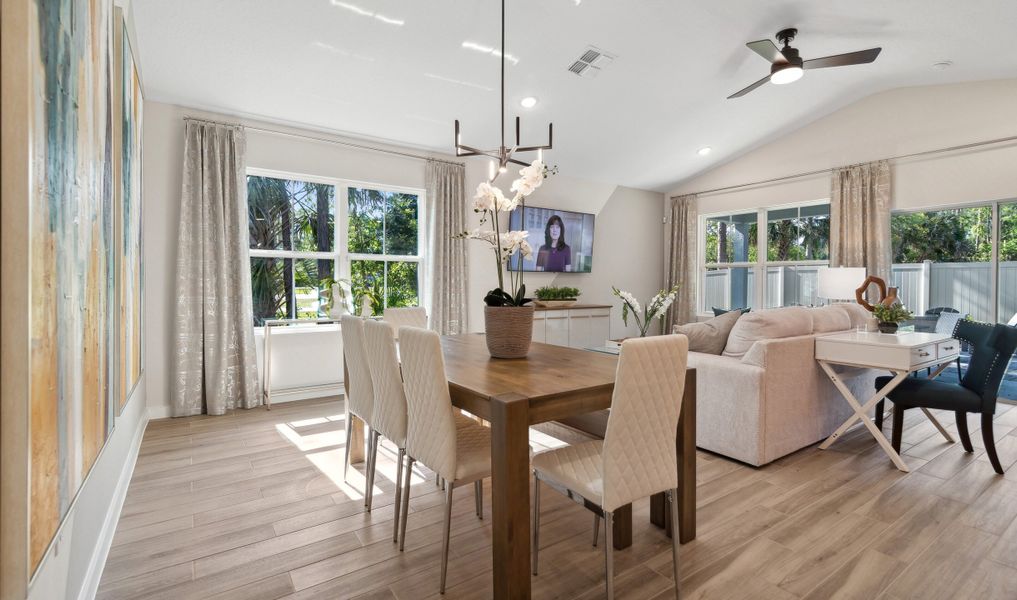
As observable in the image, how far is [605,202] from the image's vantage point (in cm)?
670

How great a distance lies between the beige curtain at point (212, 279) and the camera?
3.84m

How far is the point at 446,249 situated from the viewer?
16.6 ft

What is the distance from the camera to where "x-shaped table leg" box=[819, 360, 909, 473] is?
2801 mm

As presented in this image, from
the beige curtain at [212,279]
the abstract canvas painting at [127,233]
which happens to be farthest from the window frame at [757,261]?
the abstract canvas painting at [127,233]

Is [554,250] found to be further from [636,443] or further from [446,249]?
[636,443]

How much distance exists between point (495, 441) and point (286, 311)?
3585 mm

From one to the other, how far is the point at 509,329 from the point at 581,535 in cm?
95

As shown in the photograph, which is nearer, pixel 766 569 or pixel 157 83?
pixel 766 569

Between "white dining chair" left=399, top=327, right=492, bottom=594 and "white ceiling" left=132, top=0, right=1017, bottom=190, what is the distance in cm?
247

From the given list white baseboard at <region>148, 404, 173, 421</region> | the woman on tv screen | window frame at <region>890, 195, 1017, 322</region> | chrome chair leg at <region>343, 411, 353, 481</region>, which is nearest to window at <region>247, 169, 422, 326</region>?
white baseboard at <region>148, 404, 173, 421</region>

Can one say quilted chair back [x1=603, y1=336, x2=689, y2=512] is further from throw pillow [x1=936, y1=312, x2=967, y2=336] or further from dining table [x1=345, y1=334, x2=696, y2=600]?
throw pillow [x1=936, y1=312, x2=967, y2=336]

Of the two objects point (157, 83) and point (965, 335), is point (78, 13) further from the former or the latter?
point (965, 335)

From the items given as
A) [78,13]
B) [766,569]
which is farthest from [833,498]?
[78,13]

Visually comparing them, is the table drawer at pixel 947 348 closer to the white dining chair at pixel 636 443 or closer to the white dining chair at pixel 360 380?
the white dining chair at pixel 636 443
